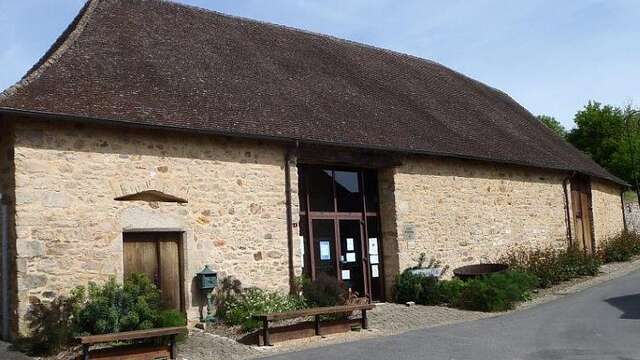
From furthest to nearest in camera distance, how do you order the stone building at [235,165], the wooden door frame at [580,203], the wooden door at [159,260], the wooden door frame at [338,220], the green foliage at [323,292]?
1. the wooden door frame at [580,203]
2. the wooden door frame at [338,220]
3. the green foliage at [323,292]
4. the wooden door at [159,260]
5. the stone building at [235,165]

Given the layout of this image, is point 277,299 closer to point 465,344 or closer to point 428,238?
point 465,344

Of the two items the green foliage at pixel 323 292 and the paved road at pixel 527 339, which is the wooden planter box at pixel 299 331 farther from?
the paved road at pixel 527 339

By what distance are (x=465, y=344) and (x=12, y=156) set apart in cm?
687

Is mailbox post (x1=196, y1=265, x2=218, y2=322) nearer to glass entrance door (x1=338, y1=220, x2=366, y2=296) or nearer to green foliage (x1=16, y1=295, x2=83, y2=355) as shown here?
green foliage (x1=16, y1=295, x2=83, y2=355)

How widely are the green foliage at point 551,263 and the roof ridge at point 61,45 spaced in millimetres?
10797

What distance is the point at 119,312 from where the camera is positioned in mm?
9258

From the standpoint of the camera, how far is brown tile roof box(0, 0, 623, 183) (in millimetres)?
10586

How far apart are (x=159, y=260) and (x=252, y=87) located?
13.9 feet

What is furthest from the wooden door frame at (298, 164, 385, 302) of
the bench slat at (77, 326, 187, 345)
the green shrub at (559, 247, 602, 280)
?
the green shrub at (559, 247, 602, 280)

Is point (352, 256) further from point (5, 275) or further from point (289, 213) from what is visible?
point (5, 275)

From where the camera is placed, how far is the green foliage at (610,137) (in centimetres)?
3716

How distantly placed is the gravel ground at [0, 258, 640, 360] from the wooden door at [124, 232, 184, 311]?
2.57ft

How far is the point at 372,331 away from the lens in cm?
1110

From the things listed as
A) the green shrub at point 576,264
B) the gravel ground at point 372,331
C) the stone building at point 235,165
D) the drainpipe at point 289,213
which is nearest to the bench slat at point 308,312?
the gravel ground at point 372,331
